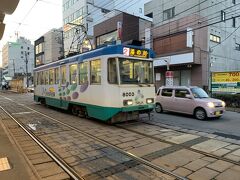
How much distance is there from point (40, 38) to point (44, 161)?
68.9 metres

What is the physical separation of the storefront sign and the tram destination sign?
10422 mm

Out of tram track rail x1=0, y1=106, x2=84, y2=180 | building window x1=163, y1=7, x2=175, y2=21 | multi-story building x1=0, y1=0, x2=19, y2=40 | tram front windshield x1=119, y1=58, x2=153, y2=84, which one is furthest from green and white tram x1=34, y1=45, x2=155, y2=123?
building window x1=163, y1=7, x2=175, y2=21

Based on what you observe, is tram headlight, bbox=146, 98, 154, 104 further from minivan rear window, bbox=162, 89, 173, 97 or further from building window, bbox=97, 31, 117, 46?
building window, bbox=97, 31, 117, 46

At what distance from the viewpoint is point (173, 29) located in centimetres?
2689

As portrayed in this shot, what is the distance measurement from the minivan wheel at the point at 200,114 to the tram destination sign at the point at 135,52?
418 cm

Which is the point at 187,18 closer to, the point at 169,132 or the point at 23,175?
the point at 169,132

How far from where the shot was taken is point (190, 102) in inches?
503

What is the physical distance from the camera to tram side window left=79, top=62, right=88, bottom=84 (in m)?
11.3

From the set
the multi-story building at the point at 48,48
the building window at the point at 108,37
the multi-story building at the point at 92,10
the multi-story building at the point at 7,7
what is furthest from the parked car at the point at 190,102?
the multi-story building at the point at 48,48

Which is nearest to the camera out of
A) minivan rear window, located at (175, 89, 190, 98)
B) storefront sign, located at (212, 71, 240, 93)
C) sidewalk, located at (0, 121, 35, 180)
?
sidewalk, located at (0, 121, 35, 180)

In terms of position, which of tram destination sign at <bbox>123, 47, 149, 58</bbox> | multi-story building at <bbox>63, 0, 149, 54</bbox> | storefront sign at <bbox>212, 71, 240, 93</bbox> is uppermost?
multi-story building at <bbox>63, 0, 149, 54</bbox>

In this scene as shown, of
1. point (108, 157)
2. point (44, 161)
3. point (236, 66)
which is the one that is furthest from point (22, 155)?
point (236, 66)

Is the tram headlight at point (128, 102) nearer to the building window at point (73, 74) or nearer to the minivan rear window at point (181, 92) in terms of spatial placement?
the building window at point (73, 74)

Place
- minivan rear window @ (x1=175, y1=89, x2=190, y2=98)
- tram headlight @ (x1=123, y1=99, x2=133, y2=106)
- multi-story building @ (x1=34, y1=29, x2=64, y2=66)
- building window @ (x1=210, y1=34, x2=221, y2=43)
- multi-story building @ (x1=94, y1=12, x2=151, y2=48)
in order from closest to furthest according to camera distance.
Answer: tram headlight @ (x1=123, y1=99, x2=133, y2=106)
minivan rear window @ (x1=175, y1=89, x2=190, y2=98)
building window @ (x1=210, y1=34, x2=221, y2=43)
multi-story building @ (x1=94, y1=12, x2=151, y2=48)
multi-story building @ (x1=34, y1=29, x2=64, y2=66)
